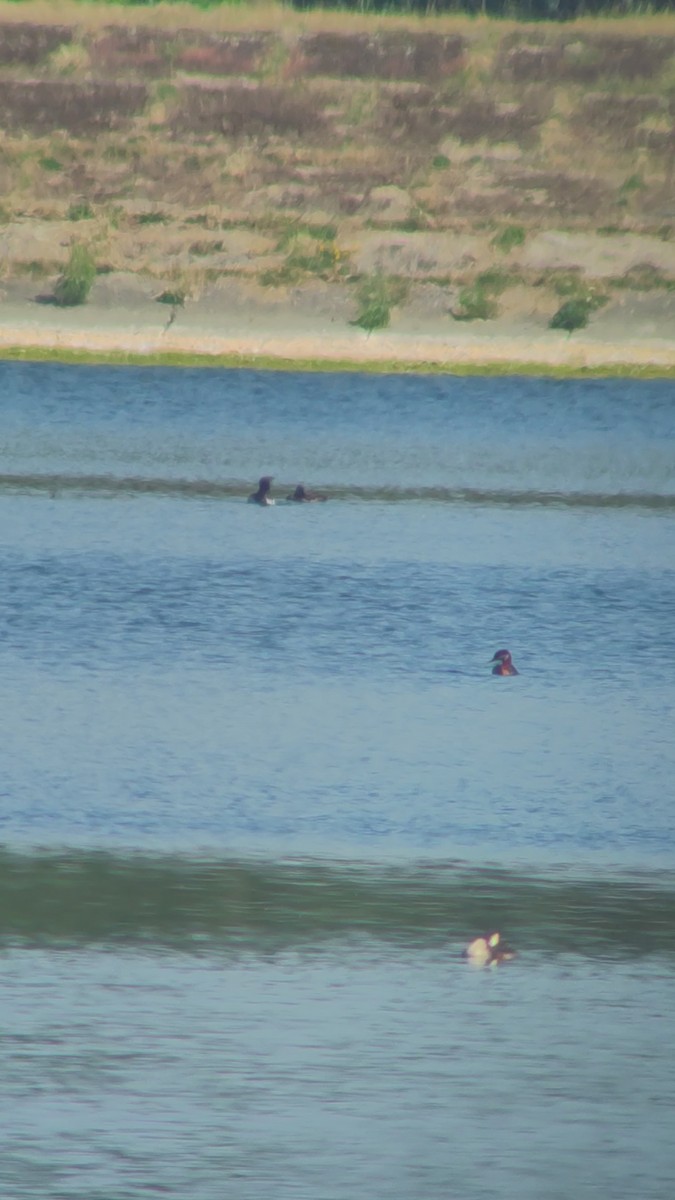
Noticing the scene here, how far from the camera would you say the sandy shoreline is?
2961 cm

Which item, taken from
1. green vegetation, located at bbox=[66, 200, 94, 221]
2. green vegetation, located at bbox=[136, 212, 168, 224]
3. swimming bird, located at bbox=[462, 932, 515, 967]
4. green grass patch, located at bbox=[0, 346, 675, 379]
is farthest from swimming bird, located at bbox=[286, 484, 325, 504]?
green vegetation, located at bbox=[66, 200, 94, 221]

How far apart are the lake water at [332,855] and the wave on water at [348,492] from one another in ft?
3.52

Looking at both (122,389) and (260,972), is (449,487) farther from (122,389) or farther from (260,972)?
(260,972)

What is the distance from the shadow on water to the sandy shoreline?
72.7 ft

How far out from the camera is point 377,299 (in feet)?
103

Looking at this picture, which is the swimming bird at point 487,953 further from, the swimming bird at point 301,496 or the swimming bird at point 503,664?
the swimming bird at point 301,496

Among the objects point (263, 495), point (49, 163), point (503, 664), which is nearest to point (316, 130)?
point (49, 163)

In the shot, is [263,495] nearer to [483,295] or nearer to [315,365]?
[315,365]

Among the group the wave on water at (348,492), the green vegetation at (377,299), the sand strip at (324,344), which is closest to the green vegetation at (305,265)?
the green vegetation at (377,299)

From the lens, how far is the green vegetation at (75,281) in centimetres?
3127

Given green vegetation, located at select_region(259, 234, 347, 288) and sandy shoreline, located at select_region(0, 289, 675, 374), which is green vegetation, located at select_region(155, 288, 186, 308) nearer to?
sandy shoreline, located at select_region(0, 289, 675, 374)

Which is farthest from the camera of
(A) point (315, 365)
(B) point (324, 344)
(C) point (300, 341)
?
(C) point (300, 341)

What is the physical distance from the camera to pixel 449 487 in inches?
755

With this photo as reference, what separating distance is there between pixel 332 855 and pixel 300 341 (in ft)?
77.4
